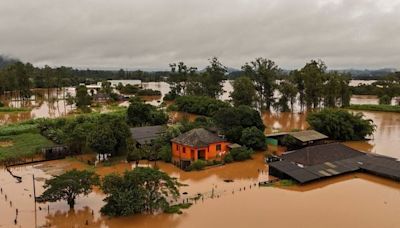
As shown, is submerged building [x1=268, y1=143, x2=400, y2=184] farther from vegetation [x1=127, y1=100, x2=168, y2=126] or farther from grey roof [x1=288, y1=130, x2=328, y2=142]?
vegetation [x1=127, y1=100, x2=168, y2=126]

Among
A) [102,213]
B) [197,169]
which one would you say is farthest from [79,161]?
[102,213]

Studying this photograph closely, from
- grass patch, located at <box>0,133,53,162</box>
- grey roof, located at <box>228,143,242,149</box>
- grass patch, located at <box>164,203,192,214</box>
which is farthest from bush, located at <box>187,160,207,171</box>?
grass patch, located at <box>0,133,53,162</box>

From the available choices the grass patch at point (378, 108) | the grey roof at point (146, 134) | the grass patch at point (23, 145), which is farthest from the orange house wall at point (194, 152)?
the grass patch at point (378, 108)

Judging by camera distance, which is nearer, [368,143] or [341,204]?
[341,204]

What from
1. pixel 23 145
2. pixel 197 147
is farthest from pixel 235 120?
pixel 23 145

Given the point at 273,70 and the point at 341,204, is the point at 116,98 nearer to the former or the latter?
the point at 273,70

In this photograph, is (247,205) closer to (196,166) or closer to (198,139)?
(196,166)
